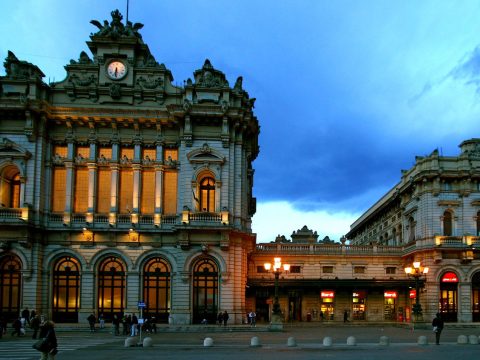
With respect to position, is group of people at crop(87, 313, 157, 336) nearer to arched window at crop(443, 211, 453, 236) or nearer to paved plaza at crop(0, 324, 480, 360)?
paved plaza at crop(0, 324, 480, 360)

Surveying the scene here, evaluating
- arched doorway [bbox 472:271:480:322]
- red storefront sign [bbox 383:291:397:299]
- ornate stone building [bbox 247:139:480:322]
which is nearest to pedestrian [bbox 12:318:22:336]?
ornate stone building [bbox 247:139:480:322]

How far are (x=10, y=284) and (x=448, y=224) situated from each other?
43.5 m

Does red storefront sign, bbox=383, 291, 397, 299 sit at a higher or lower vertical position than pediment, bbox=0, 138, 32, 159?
lower

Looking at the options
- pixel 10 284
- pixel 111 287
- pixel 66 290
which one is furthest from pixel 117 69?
pixel 10 284

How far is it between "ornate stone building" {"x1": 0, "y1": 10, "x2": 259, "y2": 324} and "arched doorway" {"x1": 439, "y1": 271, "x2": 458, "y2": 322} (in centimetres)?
2293

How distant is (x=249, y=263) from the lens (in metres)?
67.2

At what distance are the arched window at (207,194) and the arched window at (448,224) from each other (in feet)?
87.0

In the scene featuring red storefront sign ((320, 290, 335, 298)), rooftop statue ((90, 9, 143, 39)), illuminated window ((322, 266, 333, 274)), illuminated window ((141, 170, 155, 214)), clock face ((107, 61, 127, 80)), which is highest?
rooftop statue ((90, 9, 143, 39))

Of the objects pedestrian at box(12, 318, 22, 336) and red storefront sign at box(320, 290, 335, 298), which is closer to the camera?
pedestrian at box(12, 318, 22, 336)

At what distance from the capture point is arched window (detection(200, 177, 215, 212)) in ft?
181

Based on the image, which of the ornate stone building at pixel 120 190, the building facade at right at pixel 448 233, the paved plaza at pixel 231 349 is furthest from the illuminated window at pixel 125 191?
the building facade at right at pixel 448 233

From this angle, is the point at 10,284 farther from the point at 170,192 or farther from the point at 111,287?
the point at 170,192

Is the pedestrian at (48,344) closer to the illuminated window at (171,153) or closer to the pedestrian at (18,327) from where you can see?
the pedestrian at (18,327)

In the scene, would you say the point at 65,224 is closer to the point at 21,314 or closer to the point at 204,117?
the point at 21,314
